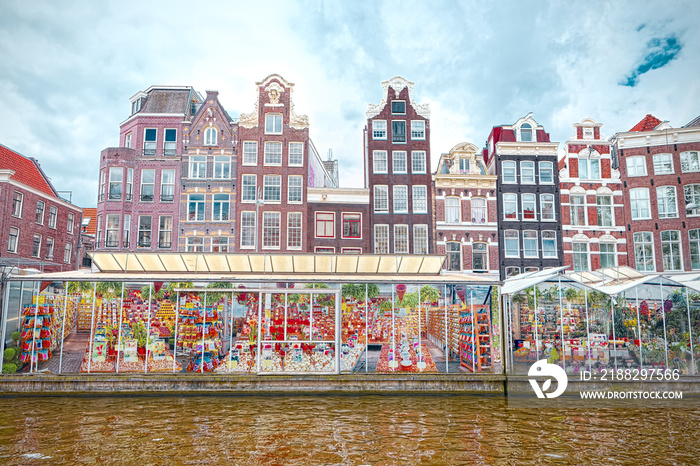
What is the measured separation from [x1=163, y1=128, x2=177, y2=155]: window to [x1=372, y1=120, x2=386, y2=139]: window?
1468cm

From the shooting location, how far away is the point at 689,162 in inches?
1351

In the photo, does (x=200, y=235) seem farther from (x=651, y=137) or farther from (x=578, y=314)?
(x=651, y=137)

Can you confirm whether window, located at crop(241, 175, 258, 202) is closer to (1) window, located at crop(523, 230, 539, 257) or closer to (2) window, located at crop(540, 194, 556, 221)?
(1) window, located at crop(523, 230, 539, 257)

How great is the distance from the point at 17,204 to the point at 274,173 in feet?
58.7

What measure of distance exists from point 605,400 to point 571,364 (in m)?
1.87

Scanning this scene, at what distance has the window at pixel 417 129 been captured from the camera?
36500mm

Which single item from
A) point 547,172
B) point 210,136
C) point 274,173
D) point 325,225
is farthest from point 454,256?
point 210,136

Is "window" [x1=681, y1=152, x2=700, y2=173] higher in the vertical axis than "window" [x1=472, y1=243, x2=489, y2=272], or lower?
higher

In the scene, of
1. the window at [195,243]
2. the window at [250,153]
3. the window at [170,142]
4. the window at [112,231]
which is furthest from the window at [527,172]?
the window at [112,231]

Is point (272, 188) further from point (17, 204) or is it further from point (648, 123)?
point (648, 123)

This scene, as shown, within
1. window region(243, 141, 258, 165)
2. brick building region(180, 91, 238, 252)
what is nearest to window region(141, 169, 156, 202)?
brick building region(180, 91, 238, 252)

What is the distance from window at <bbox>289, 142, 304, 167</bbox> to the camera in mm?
35938

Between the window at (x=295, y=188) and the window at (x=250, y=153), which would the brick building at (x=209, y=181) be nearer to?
the window at (x=250, y=153)

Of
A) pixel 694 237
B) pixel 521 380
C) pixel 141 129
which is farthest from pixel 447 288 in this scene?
pixel 141 129
